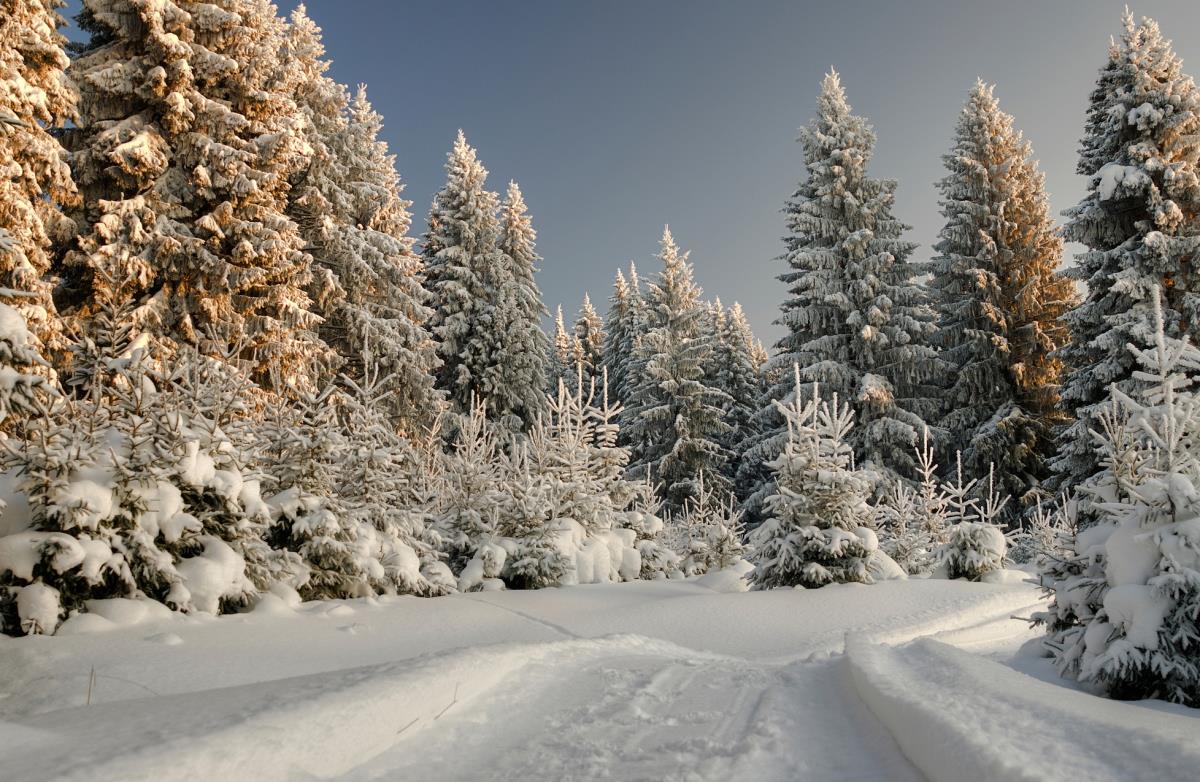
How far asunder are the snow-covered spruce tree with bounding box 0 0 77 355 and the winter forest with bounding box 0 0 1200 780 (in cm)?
6

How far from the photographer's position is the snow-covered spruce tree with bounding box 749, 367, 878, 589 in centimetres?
876

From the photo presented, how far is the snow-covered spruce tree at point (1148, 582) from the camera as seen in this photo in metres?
3.81

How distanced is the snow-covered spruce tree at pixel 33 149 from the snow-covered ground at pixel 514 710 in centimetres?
727

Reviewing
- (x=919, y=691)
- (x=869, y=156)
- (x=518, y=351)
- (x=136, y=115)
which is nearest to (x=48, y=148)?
(x=136, y=115)

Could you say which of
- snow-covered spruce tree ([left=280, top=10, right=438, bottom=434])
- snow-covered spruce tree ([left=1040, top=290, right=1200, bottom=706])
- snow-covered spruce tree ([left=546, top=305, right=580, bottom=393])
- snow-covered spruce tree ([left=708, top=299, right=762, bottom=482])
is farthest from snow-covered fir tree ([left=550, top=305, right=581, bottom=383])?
snow-covered spruce tree ([left=1040, top=290, right=1200, bottom=706])

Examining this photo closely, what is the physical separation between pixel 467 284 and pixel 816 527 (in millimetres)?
18521

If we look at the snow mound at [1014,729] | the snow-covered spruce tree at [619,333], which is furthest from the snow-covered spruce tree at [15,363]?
the snow-covered spruce tree at [619,333]

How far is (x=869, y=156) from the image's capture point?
22016mm

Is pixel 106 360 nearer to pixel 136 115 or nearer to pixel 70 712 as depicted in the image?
pixel 70 712

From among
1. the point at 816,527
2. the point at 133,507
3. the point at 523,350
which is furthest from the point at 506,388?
the point at 133,507

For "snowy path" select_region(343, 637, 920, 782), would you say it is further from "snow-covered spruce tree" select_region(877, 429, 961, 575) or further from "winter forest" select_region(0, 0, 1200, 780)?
"snow-covered spruce tree" select_region(877, 429, 961, 575)

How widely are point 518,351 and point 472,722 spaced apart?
22.0m

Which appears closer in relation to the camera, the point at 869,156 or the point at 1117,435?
the point at 1117,435

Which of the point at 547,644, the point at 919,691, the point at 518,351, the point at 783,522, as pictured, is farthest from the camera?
the point at 518,351
